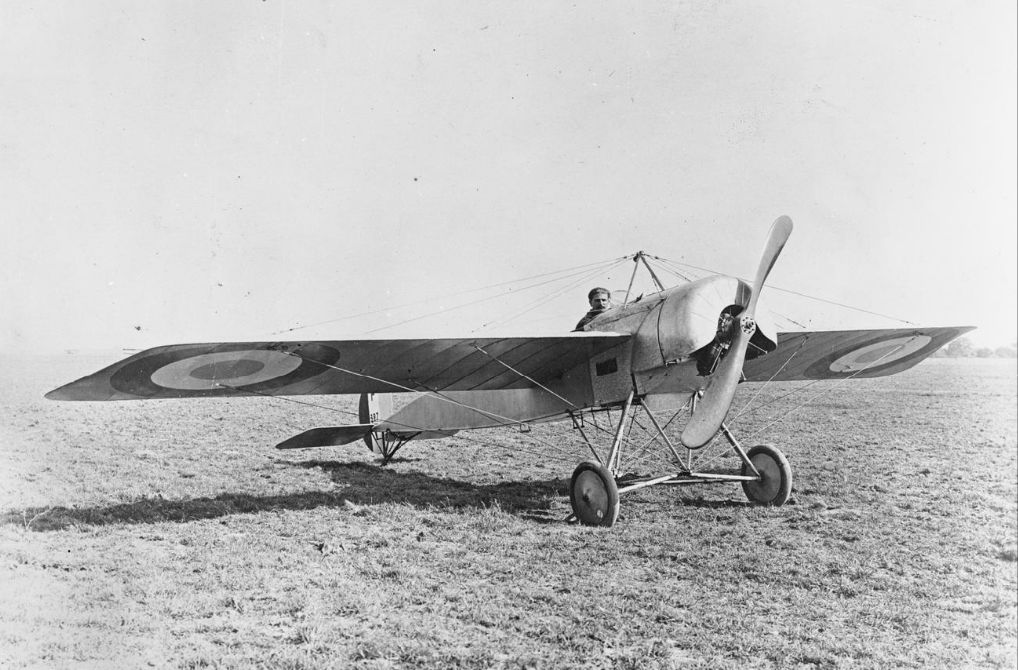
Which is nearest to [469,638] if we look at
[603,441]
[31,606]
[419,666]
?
[419,666]

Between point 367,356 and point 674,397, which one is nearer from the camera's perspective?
point 367,356

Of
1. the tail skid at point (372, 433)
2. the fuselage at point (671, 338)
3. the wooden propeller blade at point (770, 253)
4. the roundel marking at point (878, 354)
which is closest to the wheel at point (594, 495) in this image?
the fuselage at point (671, 338)

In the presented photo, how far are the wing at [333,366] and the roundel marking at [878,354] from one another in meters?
4.35

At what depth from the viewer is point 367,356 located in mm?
7031

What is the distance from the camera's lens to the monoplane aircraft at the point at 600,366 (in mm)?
6441

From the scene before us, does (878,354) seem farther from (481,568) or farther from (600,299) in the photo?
(481,568)

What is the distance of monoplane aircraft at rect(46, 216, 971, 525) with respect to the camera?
21.1 feet

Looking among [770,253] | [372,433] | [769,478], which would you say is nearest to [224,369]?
[372,433]

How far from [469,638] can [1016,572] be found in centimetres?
504

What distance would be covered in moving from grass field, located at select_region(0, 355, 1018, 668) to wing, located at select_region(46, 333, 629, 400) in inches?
59.6

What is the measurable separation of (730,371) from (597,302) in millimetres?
2826

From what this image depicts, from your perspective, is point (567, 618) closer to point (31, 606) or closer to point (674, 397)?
A: point (31, 606)

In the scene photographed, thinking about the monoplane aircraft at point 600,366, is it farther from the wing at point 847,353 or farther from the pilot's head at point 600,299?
the pilot's head at point 600,299

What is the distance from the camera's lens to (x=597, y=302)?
9.12 metres
